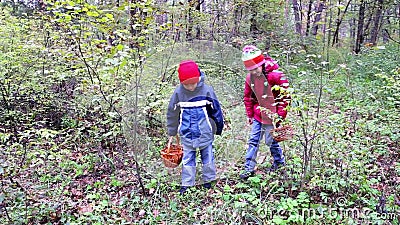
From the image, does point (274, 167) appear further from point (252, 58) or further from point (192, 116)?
point (252, 58)

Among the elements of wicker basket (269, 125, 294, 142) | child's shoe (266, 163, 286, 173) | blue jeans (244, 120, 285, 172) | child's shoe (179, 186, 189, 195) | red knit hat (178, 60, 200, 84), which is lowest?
child's shoe (179, 186, 189, 195)

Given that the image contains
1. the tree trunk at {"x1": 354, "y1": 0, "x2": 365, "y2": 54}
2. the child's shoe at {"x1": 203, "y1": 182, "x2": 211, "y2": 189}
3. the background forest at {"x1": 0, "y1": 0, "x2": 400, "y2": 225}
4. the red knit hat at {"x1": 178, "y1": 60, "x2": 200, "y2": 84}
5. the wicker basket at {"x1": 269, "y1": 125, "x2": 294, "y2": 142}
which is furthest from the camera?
the tree trunk at {"x1": 354, "y1": 0, "x2": 365, "y2": 54}

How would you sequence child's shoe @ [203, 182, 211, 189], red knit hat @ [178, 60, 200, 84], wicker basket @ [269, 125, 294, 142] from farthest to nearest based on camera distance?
1. child's shoe @ [203, 182, 211, 189]
2. red knit hat @ [178, 60, 200, 84]
3. wicker basket @ [269, 125, 294, 142]

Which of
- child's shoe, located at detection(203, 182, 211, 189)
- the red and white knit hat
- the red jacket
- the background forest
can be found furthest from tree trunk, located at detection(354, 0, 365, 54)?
child's shoe, located at detection(203, 182, 211, 189)

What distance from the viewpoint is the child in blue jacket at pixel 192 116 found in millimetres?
3552

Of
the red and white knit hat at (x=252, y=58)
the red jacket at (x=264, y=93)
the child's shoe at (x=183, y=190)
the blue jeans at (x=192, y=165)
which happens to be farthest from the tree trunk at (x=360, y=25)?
the child's shoe at (x=183, y=190)

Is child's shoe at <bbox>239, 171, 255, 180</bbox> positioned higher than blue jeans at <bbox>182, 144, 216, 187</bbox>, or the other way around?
blue jeans at <bbox>182, 144, 216, 187</bbox>

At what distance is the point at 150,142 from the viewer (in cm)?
489

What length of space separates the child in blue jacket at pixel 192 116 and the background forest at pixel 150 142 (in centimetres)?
37

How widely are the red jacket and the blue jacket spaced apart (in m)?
0.44

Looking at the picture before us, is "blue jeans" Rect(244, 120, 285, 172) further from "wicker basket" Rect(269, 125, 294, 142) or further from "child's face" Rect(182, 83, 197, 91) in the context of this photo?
"child's face" Rect(182, 83, 197, 91)

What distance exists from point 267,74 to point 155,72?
176 centimetres

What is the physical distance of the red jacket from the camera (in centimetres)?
359

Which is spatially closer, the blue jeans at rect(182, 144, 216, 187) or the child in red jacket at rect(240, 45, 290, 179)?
the child in red jacket at rect(240, 45, 290, 179)
